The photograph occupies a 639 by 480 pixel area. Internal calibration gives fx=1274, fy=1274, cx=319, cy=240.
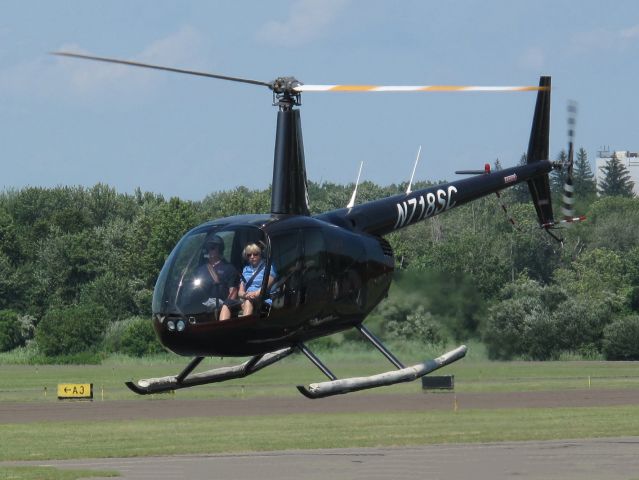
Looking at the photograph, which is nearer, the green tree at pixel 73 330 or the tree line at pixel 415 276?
the tree line at pixel 415 276

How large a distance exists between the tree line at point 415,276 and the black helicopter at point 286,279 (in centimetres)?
1545

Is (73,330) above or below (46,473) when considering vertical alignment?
above

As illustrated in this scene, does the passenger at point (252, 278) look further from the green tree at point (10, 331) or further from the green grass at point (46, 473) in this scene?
the green tree at point (10, 331)

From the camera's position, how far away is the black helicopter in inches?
773

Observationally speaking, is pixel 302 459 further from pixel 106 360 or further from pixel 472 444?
pixel 106 360

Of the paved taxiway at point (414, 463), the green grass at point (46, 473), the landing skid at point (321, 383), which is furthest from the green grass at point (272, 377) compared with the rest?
the landing skid at point (321, 383)

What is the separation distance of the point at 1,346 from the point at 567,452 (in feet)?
210

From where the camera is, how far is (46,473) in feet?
142

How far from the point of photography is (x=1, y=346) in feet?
341

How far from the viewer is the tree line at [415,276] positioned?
45406 millimetres

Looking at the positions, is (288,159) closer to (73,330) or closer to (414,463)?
(414,463)

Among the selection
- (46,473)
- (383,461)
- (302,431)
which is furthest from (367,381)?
(302,431)

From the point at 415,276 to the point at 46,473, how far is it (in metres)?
14.4

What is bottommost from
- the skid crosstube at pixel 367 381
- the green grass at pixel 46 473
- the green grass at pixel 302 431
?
the green grass at pixel 46 473
